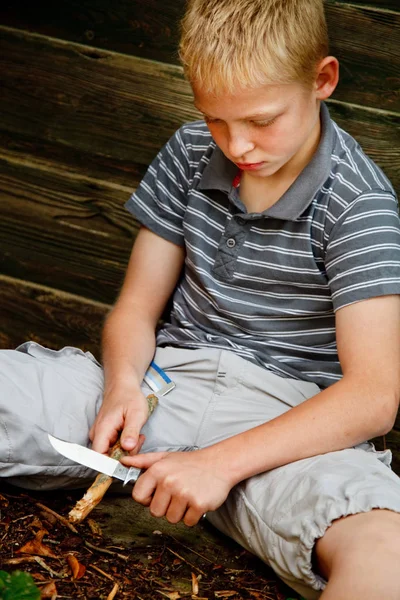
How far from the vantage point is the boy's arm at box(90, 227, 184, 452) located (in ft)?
6.90

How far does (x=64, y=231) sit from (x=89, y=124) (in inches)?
16.4

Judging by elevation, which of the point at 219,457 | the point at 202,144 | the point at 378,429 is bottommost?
the point at 219,457

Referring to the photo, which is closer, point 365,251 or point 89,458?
point 89,458

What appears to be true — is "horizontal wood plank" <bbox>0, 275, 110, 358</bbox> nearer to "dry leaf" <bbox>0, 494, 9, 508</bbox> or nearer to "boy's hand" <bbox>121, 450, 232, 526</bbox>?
"dry leaf" <bbox>0, 494, 9, 508</bbox>

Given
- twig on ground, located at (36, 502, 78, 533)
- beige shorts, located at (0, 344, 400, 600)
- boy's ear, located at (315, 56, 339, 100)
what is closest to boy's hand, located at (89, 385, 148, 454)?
beige shorts, located at (0, 344, 400, 600)

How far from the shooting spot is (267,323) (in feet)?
7.51

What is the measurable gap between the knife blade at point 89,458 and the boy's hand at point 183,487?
0.06 metres

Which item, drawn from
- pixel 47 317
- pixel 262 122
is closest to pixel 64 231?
pixel 47 317

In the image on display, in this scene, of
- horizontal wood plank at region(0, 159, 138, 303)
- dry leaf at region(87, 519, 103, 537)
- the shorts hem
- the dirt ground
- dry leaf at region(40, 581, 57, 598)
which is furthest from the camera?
horizontal wood plank at region(0, 159, 138, 303)

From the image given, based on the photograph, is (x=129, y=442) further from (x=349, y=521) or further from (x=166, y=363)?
(x=349, y=521)

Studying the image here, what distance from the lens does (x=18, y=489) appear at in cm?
229

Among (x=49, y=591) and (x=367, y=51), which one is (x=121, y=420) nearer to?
(x=49, y=591)

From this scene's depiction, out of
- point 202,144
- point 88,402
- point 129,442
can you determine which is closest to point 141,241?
point 202,144

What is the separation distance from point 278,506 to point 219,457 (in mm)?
173
